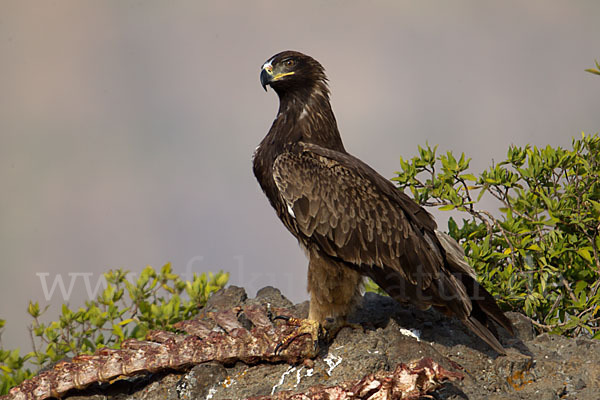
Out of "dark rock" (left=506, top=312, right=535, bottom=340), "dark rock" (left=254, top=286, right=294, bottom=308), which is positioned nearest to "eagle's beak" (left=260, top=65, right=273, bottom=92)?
"dark rock" (left=254, top=286, right=294, bottom=308)

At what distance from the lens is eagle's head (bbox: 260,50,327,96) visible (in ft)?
21.4

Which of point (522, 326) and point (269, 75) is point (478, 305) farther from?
point (269, 75)

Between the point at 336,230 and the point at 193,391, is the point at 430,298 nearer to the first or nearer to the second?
the point at 336,230

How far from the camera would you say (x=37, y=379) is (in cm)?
605

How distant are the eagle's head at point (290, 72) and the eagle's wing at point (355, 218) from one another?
3.01 ft

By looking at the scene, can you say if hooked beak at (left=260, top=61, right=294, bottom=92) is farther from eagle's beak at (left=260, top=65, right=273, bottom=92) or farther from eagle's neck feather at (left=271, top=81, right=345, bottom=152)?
eagle's neck feather at (left=271, top=81, right=345, bottom=152)

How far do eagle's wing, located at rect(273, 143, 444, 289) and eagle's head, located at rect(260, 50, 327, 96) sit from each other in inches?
36.1

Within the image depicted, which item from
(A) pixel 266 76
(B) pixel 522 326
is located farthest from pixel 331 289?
(A) pixel 266 76

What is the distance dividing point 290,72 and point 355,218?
1.66m

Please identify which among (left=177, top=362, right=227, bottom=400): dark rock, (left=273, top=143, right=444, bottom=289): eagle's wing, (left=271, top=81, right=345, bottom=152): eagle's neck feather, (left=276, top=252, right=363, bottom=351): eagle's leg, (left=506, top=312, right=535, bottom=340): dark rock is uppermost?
(left=271, top=81, right=345, bottom=152): eagle's neck feather

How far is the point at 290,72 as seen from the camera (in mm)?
6562

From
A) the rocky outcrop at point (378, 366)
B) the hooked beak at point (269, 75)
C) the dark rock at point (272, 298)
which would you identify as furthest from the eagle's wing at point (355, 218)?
the dark rock at point (272, 298)

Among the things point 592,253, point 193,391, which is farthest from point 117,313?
point 592,253

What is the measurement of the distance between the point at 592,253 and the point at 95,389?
4984 mm
